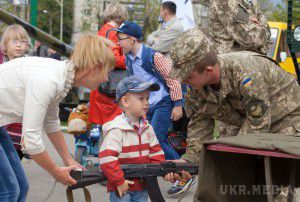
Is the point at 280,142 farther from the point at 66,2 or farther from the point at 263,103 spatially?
the point at 66,2

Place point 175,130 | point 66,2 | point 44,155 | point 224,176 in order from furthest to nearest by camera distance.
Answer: point 66,2 < point 175,130 < point 44,155 < point 224,176

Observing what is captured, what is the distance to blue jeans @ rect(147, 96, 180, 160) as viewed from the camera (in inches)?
306

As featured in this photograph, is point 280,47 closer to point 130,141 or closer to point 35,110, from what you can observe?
point 130,141

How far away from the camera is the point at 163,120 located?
25.6 feet

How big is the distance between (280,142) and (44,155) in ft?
4.96

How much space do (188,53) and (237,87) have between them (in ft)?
1.39

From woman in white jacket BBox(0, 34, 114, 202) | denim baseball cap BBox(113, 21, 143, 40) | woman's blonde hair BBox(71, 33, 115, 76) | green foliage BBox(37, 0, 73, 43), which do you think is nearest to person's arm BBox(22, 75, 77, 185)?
woman in white jacket BBox(0, 34, 114, 202)

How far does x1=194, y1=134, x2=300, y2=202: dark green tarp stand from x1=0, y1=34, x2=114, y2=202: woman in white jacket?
3.15 ft

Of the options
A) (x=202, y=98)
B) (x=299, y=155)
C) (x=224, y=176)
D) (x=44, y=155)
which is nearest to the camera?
(x=299, y=155)

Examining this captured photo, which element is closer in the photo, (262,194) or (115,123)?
(262,194)

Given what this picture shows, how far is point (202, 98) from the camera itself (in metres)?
4.86

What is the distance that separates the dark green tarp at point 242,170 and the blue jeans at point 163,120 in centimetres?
326

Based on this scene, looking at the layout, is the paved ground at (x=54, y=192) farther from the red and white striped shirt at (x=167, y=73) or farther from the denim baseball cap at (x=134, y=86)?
the denim baseball cap at (x=134, y=86)

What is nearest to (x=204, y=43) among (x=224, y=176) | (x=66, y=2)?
(x=224, y=176)
